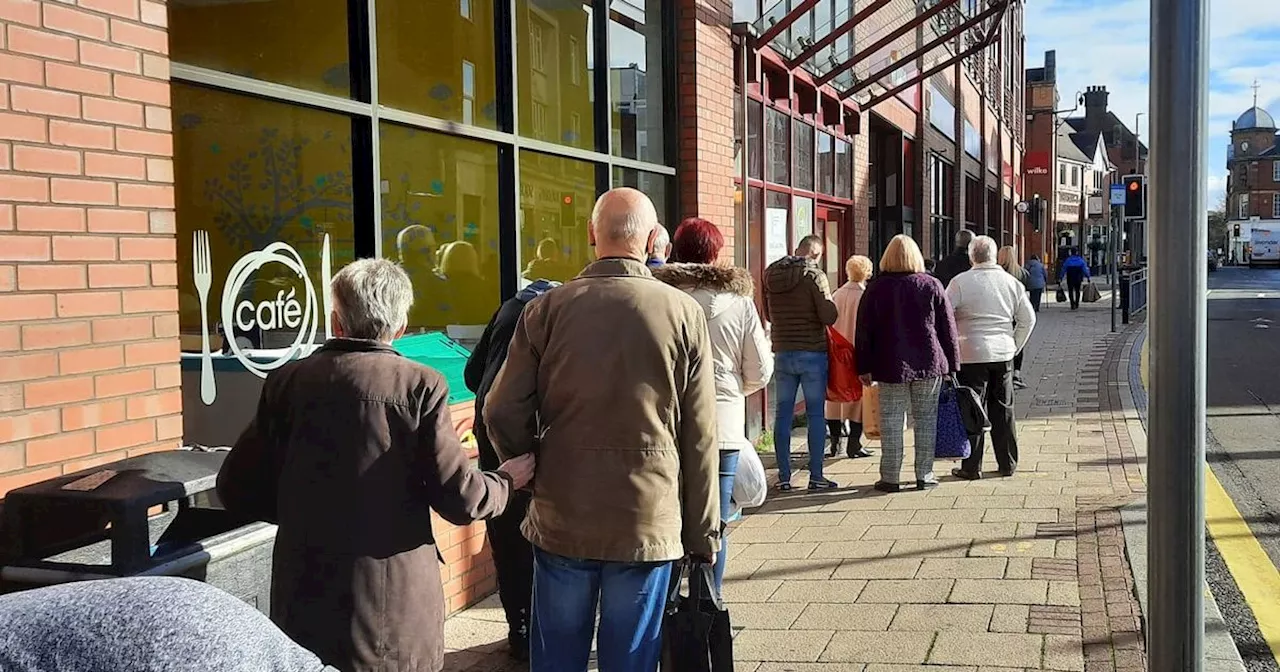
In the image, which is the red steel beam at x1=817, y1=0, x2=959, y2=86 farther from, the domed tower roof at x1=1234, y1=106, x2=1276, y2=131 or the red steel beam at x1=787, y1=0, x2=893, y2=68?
the domed tower roof at x1=1234, y1=106, x2=1276, y2=131

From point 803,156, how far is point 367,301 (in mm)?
9073

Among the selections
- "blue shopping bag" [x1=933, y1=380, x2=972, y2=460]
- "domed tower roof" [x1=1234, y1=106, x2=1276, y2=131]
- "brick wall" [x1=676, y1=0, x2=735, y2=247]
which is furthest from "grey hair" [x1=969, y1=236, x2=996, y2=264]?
"domed tower roof" [x1=1234, y1=106, x2=1276, y2=131]

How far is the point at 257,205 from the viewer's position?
14.4 feet

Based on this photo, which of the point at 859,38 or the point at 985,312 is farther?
the point at 859,38

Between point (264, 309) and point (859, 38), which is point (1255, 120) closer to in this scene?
point (859, 38)

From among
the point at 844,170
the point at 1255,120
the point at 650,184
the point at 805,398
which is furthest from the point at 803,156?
the point at 1255,120

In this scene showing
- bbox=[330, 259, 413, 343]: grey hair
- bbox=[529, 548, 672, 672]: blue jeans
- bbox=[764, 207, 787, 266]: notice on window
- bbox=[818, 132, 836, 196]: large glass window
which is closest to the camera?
bbox=[330, 259, 413, 343]: grey hair

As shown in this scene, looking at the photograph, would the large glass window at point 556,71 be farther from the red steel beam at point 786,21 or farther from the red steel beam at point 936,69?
the red steel beam at point 936,69

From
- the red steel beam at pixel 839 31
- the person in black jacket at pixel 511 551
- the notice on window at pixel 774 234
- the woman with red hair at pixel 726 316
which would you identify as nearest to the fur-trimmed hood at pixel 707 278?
the woman with red hair at pixel 726 316

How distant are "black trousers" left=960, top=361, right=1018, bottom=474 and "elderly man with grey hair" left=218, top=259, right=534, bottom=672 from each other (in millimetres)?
5596

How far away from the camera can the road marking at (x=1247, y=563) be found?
16.4 feet

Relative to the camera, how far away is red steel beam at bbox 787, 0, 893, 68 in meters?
9.58

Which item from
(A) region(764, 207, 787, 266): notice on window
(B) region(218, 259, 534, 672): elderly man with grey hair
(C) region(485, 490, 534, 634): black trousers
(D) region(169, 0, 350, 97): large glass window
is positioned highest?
(D) region(169, 0, 350, 97): large glass window

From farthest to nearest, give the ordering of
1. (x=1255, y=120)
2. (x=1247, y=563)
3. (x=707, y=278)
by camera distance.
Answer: (x=1255, y=120) < (x=1247, y=563) < (x=707, y=278)
